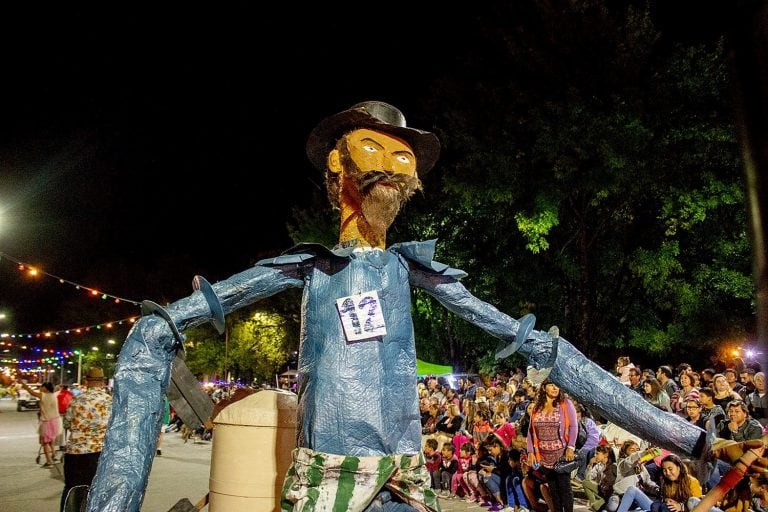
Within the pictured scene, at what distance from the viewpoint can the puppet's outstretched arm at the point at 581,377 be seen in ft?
7.79

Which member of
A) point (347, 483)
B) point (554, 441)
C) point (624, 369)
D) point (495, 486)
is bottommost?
point (495, 486)

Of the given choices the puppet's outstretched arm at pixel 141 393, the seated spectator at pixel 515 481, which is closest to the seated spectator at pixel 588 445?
the seated spectator at pixel 515 481

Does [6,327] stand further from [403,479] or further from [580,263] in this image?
[403,479]

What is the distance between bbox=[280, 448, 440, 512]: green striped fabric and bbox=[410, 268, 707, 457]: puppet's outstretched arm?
741 millimetres

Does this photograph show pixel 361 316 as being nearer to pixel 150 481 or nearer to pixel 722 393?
pixel 722 393

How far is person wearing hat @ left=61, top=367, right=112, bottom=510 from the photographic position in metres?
5.77

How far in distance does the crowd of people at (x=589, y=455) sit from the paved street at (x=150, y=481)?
1.77ft

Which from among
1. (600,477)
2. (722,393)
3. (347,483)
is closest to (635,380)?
(722,393)

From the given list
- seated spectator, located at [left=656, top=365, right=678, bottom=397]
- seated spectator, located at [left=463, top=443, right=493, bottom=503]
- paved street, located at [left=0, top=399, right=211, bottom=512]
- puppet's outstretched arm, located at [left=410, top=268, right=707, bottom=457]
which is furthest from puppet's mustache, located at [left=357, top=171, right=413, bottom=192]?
seated spectator, located at [left=656, top=365, right=678, bottom=397]

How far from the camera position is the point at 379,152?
9.30 feet

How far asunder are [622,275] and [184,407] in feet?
44.2

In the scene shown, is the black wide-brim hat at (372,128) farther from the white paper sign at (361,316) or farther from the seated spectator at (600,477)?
the seated spectator at (600,477)

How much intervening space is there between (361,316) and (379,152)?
0.78 meters

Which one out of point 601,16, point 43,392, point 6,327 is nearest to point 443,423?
point 43,392
